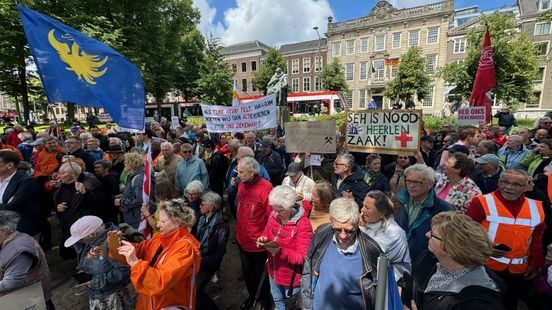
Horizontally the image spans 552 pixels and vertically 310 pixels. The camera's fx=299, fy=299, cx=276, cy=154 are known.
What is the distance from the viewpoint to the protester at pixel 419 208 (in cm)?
281

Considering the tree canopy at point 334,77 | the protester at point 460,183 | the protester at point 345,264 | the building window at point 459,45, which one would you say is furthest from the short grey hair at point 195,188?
the building window at point 459,45

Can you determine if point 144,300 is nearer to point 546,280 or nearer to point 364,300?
point 364,300

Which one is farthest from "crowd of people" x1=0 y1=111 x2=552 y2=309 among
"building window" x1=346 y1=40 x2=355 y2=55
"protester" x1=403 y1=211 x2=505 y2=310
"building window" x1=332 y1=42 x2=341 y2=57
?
"building window" x1=332 y1=42 x2=341 y2=57

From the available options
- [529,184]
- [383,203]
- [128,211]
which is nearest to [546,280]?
[529,184]

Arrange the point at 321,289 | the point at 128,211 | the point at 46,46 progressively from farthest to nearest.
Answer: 1. the point at 128,211
2. the point at 46,46
3. the point at 321,289

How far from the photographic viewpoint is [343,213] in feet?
7.24

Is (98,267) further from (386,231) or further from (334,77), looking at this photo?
(334,77)

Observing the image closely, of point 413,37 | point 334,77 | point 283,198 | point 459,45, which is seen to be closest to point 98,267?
point 283,198

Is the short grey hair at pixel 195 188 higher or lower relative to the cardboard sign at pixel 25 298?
higher

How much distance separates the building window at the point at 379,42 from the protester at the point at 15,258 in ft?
158

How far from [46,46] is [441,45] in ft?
153

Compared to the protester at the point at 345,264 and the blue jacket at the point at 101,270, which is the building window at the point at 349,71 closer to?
the protester at the point at 345,264

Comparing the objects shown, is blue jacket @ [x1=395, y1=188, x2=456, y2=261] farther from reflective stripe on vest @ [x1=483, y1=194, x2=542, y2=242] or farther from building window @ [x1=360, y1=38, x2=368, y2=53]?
building window @ [x1=360, y1=38, x2=368, y2=53]

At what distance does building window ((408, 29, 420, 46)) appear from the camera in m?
41.9
